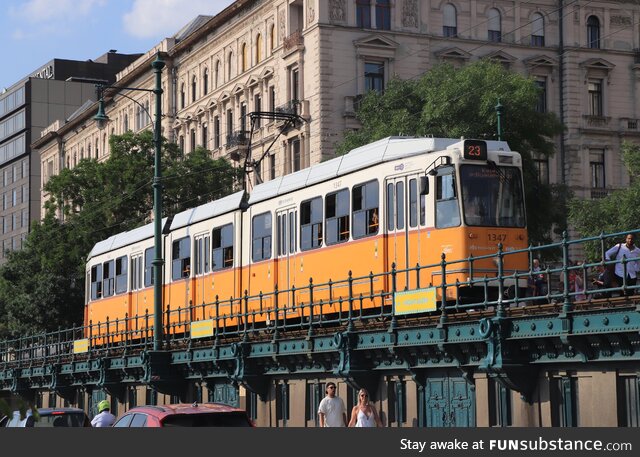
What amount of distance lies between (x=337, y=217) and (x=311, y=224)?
1262 millimetres

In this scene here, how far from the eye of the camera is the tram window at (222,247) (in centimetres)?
3491

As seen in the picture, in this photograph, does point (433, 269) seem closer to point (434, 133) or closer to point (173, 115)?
point (434, 133)

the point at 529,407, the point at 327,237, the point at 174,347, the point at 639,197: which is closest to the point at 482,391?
the point at 529,407

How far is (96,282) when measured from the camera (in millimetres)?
46969

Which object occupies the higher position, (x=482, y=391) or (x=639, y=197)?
(x=639, y=197)

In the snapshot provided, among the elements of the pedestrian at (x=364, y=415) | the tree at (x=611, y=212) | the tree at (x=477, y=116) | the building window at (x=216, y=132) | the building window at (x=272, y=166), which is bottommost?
the pedestrian at (x=364, y=415)

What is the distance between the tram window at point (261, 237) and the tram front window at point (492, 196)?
7.31 m

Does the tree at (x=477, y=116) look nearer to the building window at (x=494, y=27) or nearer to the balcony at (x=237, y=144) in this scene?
the building window at (x=494, y=27)

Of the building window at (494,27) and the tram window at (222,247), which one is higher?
the building window at (494,27)

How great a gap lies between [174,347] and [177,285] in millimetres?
4832

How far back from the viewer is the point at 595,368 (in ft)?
60.5

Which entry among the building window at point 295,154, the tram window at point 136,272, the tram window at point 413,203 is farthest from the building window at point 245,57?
the tram window at point 413,203

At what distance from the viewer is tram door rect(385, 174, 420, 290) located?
2666 cm

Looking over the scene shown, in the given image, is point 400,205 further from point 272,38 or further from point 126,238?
point 272,38
